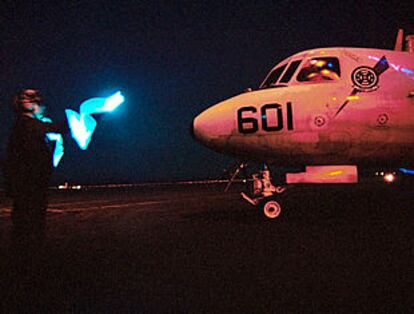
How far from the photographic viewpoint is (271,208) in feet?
28.7

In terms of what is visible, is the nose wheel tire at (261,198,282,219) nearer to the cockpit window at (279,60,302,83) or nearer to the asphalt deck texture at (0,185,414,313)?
the asphalt deck texture at (0,185,414,313)

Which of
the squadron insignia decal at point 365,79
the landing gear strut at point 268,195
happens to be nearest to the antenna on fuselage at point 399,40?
the squadron insignia decal at point 365,79

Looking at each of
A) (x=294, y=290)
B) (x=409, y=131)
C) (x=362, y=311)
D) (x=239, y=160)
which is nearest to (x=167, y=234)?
(x=239, y=160)

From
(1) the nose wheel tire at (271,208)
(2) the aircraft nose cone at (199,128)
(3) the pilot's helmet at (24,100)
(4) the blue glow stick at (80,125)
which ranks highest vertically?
(3) the pilot's helmet at (24,100)

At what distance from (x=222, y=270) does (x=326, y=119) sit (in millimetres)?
4500

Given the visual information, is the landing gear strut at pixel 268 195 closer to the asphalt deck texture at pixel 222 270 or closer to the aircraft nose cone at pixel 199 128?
the asphalt deck texture at pixel 222 270

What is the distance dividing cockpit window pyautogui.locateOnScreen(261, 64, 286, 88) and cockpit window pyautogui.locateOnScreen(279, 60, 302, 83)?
23 centimetres

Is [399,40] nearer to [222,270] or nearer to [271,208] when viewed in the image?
[271,208]

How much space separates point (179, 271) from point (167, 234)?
9.82 feet

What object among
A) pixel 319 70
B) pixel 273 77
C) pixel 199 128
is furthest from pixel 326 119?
pixel 199 128

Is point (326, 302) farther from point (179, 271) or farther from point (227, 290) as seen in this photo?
point (179, 271)

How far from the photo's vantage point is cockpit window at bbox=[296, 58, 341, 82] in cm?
829

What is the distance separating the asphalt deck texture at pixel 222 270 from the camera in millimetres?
3566

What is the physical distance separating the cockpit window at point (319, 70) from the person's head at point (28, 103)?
6088mm
